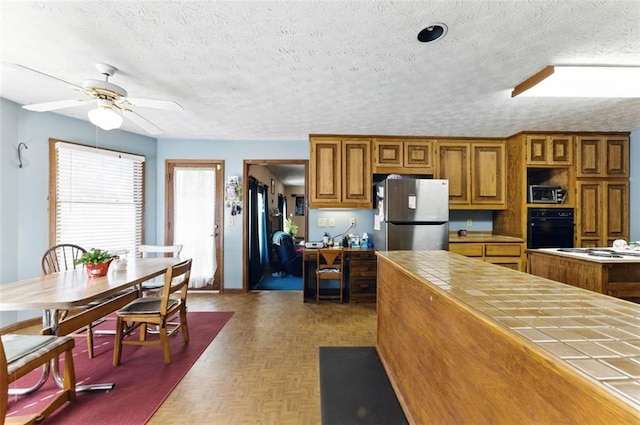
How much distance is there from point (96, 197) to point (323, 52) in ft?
11.2

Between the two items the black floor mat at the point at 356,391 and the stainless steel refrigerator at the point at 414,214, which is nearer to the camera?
the black floor mat at the point at 356,391

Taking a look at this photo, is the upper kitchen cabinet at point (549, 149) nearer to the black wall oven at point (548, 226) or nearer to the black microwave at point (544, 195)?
the black microwave at point (544, 195)

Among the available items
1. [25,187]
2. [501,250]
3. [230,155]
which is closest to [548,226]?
[501,250]

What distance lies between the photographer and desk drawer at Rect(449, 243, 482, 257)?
3.48 m

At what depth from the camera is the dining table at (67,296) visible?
1522 millimetres

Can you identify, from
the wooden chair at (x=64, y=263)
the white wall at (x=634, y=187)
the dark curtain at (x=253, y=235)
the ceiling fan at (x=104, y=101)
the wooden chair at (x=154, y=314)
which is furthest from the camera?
Answer: the dark curtain at (x=253, y=235)

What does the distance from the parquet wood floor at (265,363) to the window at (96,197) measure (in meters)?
1.43

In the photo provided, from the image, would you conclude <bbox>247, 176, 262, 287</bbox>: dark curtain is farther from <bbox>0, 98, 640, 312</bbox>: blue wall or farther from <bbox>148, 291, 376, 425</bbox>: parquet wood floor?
<bbox>148, 291, 376, 425</bbox>: parquet wood floor

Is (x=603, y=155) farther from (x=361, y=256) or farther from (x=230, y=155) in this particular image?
(x=230, y=155)

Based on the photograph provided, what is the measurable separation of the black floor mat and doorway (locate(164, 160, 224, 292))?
8.10ft

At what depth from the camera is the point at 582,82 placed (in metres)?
2.10

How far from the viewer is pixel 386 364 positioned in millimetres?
2023

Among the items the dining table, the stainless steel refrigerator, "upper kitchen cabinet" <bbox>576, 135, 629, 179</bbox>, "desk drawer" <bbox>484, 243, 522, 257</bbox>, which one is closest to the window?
the dining table

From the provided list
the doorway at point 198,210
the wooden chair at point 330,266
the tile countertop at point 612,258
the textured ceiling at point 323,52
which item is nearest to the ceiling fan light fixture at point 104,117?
the textured ceiling at point 323,52
